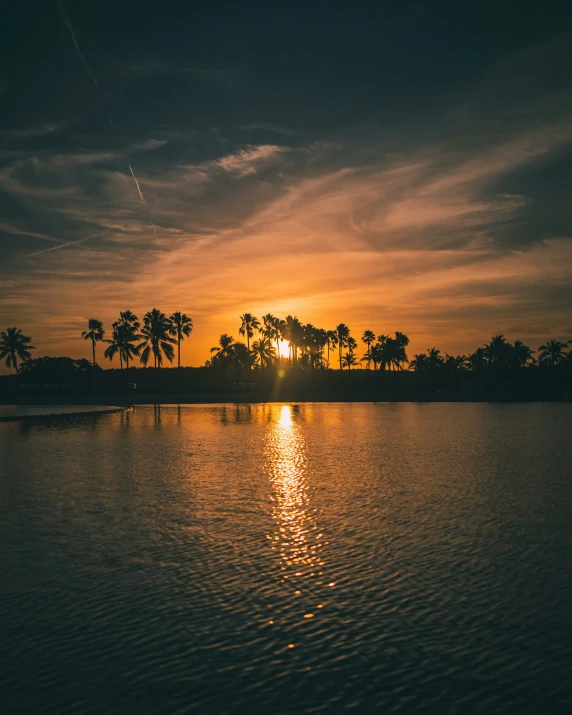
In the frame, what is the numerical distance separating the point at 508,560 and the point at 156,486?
526 inches

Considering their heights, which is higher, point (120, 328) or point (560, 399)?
point (120, 328)

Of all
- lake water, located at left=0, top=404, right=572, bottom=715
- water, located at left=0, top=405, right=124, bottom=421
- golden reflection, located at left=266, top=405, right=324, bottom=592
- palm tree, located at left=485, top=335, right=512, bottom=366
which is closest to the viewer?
lake water, located at left=0, top=404, right=572, bottom=715

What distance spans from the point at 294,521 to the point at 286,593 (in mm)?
5690

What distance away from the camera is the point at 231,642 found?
866cm

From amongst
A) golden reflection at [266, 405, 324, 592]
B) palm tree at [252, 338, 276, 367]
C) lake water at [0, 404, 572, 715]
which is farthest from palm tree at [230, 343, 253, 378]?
lake water at [0, 404, 572, 715]

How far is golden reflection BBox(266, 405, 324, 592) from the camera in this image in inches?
480

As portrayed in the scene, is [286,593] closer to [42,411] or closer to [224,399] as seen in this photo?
[42,411]

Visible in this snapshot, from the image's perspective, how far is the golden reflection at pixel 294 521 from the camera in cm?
1220

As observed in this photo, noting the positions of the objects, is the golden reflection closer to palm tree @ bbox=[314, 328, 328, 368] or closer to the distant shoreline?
the distant shoreline

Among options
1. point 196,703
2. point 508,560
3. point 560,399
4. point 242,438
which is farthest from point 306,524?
point 560,399

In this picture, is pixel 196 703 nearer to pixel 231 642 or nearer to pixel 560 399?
pixel 231 642

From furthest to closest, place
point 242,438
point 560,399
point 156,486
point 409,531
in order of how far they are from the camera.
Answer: point 560,399 → point 242,438 → point 156,486 → point 409,531

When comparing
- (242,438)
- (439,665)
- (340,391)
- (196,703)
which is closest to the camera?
(196,703)

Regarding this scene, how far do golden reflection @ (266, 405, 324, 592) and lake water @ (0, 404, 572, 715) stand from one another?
91 mm
